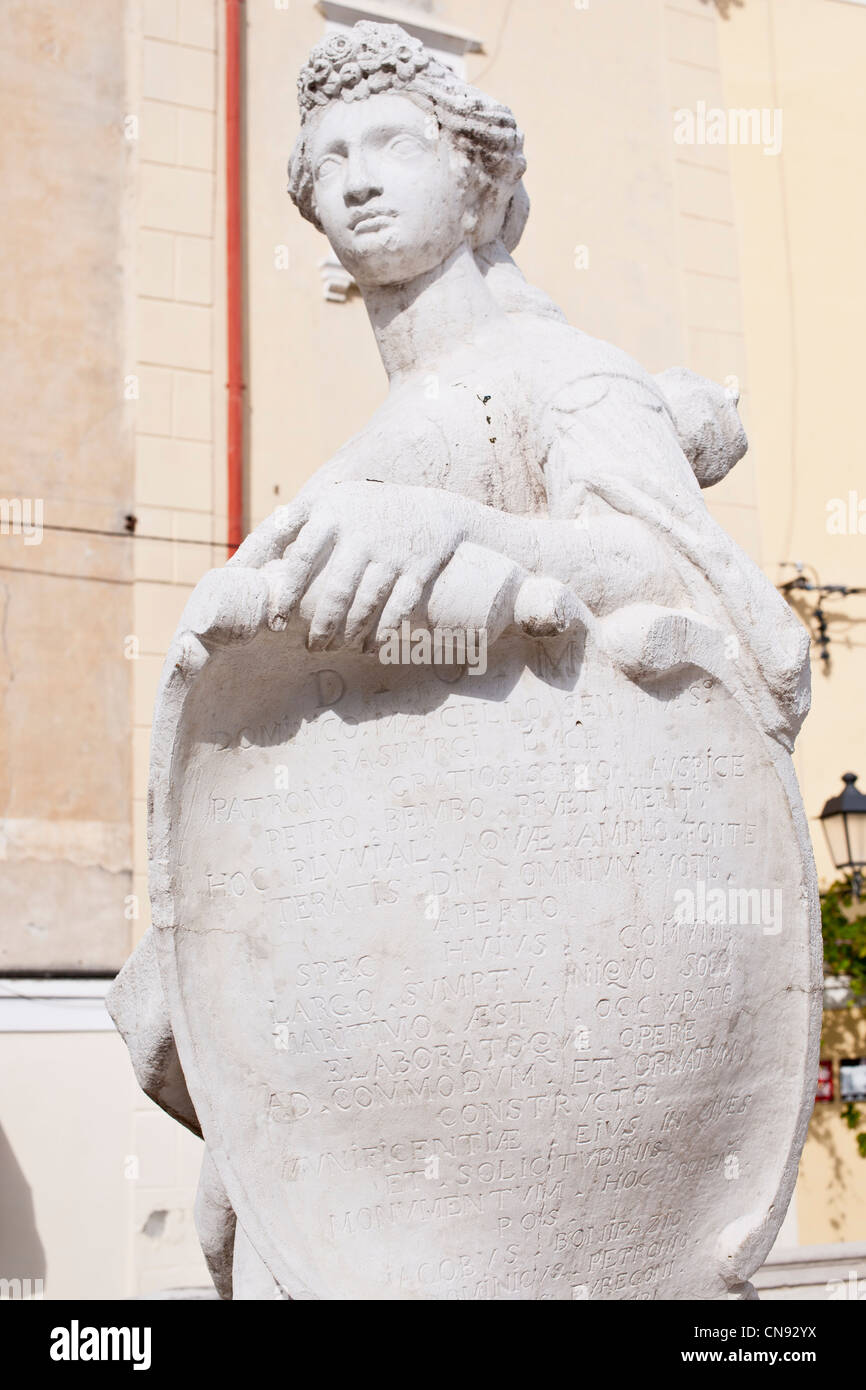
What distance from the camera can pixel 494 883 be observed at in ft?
6.70

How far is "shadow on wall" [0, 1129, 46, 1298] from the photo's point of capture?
6.08 m

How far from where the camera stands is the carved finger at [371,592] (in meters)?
1.90

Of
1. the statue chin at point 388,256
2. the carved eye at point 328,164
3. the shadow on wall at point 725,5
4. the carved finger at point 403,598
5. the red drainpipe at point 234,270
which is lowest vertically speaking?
the carved finger at point 403,598

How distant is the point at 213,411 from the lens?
7531 mm

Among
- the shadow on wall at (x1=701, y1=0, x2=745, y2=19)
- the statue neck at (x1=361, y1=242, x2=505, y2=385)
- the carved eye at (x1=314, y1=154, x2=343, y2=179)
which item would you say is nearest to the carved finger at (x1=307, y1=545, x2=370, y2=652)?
the statue neck at (x1=361, y1=242, x2=505, y2=385)

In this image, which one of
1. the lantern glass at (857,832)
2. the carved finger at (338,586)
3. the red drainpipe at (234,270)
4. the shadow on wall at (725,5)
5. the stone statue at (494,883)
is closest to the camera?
the carved finger at (338,586)

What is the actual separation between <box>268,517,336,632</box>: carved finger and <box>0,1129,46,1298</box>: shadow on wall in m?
4.88

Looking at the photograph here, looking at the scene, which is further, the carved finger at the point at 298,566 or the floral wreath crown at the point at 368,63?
the floral wreath crown at the point at 368,63

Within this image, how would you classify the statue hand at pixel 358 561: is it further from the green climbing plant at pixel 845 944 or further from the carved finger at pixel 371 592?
the green climbing plant at pixel 845 944

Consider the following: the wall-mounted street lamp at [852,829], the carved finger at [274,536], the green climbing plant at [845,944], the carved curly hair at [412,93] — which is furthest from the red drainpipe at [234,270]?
the carved finger at [274,536]

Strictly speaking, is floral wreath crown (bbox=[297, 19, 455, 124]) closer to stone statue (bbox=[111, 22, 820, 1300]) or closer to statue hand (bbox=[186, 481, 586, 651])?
stone statue (bbox=[111, 22, 820, 1300])

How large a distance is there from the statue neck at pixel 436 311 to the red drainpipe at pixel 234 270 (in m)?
4.82
